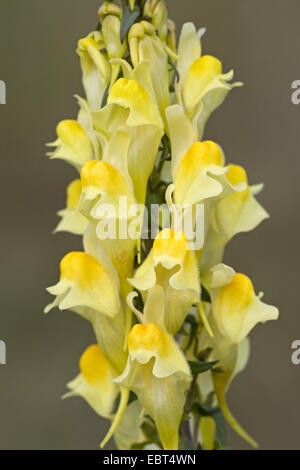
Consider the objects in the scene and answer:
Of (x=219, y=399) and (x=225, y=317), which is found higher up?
(x=225, y=317)

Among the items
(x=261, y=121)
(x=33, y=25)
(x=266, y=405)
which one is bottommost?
(x=266, y=405)

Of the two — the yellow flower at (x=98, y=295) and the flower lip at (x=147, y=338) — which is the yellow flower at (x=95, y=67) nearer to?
the yellow flower at (x=98, y=295)

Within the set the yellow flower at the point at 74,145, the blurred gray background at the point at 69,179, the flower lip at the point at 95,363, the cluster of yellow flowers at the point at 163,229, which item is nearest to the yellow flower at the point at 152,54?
the cluster of yellow flowers at the point at 163,229

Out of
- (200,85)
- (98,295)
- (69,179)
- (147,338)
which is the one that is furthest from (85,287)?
(69,179)

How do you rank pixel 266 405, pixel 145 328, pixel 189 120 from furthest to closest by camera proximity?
pixel 266 405 → pixel 189 120 → pixel 145 328

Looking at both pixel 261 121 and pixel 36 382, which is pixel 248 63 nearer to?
pixel 261 121

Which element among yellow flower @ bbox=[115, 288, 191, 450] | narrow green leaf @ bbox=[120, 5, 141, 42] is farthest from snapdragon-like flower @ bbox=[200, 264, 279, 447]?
narrow green leaf @ bbox=[120, 5, 141, 42]
